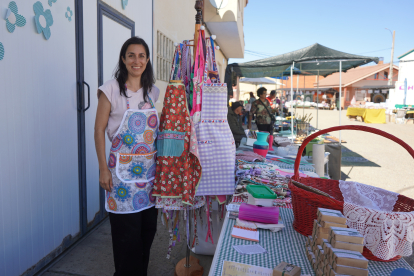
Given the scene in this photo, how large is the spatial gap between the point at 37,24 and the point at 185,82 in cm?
127

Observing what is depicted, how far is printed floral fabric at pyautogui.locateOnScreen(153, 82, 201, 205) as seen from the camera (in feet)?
6.44

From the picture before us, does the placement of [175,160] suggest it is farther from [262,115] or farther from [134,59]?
[262,115]

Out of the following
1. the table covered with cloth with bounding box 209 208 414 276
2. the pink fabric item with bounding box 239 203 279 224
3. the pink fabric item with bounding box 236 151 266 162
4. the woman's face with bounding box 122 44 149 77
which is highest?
the woman's face with bounding box 122 44 149 77

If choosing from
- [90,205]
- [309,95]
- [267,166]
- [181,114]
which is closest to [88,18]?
[181,114]

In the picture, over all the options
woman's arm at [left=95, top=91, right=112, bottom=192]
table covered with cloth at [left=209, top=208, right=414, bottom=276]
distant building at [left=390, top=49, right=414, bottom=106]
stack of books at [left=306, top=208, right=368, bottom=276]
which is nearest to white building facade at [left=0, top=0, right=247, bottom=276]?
woman's arm at [left=95, top=91, right=112, bottom=192]

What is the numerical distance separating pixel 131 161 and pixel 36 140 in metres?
1.03

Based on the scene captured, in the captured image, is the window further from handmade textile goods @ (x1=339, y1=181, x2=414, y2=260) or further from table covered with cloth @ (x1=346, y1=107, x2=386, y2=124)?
table covered with cloth @ (x1=346, y1=107, x2=386, y2=124)

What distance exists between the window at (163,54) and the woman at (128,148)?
337 centimetres

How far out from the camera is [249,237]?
1.48m

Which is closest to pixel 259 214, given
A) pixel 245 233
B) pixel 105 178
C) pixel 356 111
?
pixel 245 233

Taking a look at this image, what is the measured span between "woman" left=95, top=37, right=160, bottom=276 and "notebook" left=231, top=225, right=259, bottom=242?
71cm

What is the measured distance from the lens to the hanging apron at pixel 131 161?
1867 mm

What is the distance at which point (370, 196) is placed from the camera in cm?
171

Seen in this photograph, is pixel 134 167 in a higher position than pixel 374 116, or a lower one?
lower
